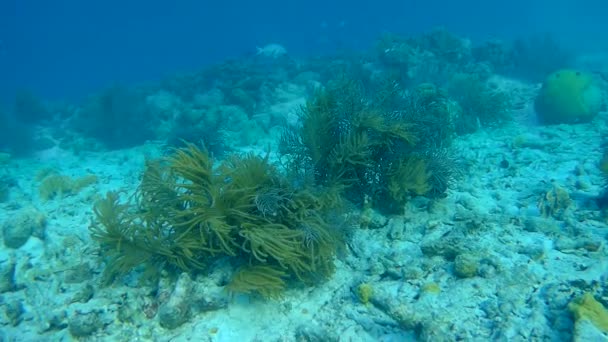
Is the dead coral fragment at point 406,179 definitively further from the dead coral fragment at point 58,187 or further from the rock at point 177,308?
the dead coral fragment at point 58,187

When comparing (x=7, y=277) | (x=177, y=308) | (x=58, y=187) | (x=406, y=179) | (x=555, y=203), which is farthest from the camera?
(x=58, y=187)

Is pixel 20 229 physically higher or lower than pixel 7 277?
higher

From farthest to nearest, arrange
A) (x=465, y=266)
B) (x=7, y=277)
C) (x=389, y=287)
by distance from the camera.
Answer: (x=7, y=277)
(x=389, y=287)
(x=465, y=266)

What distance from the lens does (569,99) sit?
1014cm

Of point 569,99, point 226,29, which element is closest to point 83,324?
point 569,99

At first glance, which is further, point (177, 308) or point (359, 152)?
point (359, 152)

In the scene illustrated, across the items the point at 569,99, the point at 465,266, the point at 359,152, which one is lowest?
the point at 465,266

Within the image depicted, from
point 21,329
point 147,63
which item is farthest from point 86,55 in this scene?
point 21,329

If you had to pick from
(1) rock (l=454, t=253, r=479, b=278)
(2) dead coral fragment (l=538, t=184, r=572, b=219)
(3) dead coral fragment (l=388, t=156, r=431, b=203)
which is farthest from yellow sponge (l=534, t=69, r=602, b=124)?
(1) rock (l=454, t=253, r=479, b=278)

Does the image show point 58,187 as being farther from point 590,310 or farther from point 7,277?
point 590,310

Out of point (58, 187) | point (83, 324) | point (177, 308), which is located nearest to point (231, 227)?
point (177, 308)

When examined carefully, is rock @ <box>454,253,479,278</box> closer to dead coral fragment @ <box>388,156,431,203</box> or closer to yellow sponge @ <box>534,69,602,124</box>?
dead coral fragment @ <box>388,156,431,203</box>

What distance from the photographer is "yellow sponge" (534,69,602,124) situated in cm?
1011

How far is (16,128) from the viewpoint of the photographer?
1553 cm
